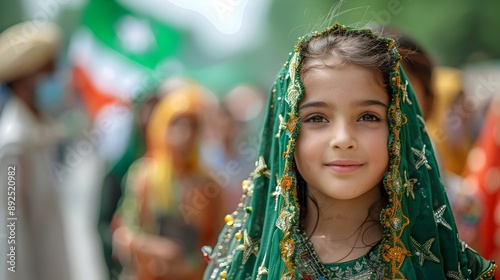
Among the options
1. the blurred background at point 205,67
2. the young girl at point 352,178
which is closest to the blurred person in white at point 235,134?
the blurred background at point 205,67

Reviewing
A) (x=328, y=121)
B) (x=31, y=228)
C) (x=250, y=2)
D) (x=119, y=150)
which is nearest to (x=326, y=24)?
(x=328, y=121)

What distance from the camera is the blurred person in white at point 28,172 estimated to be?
3604 millimetres

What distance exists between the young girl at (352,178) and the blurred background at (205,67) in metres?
2.17

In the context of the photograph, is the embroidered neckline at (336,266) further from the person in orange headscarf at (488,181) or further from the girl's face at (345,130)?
the person in orange headscarf at (488,181)

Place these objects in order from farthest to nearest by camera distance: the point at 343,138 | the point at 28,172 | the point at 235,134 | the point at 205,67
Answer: the point at 205,67, the point at 235,134, the point at 28,172, the point at 343,138

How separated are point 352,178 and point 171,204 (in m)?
2.41

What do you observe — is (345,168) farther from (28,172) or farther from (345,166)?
(28,172)

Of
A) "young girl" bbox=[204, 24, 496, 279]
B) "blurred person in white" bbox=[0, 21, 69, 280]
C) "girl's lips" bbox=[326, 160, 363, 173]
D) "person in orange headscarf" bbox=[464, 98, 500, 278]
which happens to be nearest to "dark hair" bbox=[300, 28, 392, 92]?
"young girl" bbox=[204, 24, 496, 279]

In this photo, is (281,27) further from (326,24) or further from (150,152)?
(326,24)

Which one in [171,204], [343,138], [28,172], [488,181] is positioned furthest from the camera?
[171,204]

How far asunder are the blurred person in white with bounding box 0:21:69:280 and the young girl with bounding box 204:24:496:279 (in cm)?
177

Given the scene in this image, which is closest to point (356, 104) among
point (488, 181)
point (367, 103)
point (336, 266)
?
point (367, 103)

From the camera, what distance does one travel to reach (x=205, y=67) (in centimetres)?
625

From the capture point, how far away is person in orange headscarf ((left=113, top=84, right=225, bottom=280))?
4223 millimetres
